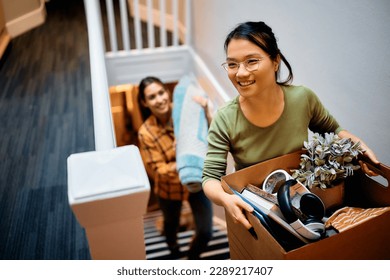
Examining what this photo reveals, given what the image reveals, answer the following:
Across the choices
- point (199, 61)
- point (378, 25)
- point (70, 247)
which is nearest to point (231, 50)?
point (378, 25)

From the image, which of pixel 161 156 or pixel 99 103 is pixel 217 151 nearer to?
pixel 99 103

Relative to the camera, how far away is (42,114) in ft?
6.78

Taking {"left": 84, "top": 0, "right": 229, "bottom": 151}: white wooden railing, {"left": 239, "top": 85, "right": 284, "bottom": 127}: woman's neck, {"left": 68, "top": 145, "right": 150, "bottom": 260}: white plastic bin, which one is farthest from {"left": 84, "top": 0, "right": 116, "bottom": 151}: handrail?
{"left": 84, "top": 0, "right": 229, "bottom": 151}: white wooden railing

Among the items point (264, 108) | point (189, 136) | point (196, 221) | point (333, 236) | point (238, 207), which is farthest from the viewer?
point (196, 221)

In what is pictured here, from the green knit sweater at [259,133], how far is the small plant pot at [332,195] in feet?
0.52

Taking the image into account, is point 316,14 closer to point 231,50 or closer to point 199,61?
point 231,50

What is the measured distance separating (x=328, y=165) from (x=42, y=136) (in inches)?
60.9

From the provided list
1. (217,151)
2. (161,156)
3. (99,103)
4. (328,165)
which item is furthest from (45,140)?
(328,165)

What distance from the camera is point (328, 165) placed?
920mm

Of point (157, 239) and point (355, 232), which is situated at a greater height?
point (355, 232)

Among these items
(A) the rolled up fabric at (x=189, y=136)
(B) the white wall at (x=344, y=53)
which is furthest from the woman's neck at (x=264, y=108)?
(A) the rolled up fabric at (x=189, y=136)
